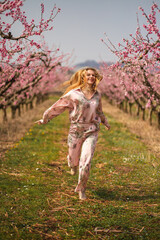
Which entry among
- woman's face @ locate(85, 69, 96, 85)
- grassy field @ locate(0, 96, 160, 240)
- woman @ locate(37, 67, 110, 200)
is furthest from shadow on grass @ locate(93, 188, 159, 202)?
woman's face @ locate(85, 69, 96, 85)

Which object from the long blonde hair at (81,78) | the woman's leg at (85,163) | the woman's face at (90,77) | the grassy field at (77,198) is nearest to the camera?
the grassy field at (77,198)

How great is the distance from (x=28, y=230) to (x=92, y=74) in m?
2.78

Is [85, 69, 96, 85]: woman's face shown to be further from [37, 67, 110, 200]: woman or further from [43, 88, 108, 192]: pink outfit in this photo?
[43, 88, 108, 192]: pink outfit

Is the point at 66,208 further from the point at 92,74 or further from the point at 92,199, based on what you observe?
the point at 92,74

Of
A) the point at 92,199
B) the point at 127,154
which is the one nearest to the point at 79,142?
the point at 92,199

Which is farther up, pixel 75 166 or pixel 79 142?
pixel 79 142

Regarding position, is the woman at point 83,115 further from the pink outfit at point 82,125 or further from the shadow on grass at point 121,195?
the shadow on grass at point 121,195

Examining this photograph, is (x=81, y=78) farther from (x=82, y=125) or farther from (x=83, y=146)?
(x=83, y=146)

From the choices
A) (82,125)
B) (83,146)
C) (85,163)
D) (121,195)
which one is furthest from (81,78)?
(121,195)

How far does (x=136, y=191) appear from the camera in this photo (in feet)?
16.9

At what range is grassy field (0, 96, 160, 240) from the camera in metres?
3.52

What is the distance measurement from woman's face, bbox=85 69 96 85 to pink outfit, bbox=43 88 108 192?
23 cm

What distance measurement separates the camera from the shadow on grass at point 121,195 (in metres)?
4.74

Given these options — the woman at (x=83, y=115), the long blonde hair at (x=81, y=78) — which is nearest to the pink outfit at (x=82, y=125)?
the woman at (x=83, y=115)
